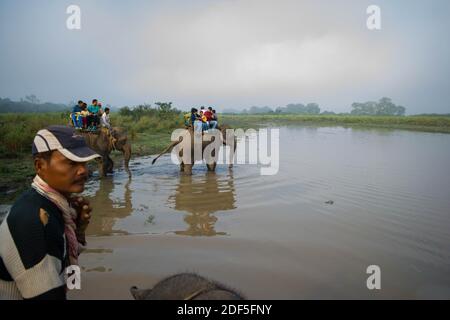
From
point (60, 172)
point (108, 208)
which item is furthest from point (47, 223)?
point (108, 208)

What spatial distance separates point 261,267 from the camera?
4.56 meters

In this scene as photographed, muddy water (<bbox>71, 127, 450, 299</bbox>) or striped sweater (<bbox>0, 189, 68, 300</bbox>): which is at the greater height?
striped sweater (<bbox>0, 189, 68, 300</bbox>)

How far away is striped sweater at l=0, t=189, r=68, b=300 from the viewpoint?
158cm

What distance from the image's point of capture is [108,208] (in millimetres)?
6996

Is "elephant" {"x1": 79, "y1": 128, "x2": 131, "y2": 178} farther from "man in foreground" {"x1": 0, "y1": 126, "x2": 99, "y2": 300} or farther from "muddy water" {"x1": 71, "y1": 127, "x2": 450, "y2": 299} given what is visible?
"man in foreground" {"x1": 0, "y1": 126, "x2": 99, "y2": 300}

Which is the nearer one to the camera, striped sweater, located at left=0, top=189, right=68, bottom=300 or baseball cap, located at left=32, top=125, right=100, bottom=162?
striped sweater, located at left=0, top=189, right=68, bottom=300

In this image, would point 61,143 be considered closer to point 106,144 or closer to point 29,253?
point 29,253

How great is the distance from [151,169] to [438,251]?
365 inches

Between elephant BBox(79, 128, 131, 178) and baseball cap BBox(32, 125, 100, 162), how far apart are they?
873 cm

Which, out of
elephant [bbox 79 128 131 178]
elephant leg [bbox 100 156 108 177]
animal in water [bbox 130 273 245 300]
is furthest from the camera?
elephant [bbox 79 128 131 178]

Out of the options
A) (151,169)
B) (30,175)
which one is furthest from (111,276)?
(151,169)

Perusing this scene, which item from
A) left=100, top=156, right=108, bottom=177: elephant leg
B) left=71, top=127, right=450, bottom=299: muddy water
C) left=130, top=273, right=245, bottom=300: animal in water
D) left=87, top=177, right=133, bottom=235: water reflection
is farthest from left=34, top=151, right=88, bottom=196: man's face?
left=100, top=156, right=108, bottom=177: elephant leg

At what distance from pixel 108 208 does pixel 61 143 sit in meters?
5.60

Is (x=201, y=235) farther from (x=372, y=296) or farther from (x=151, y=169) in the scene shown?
(x=151, y=169)
